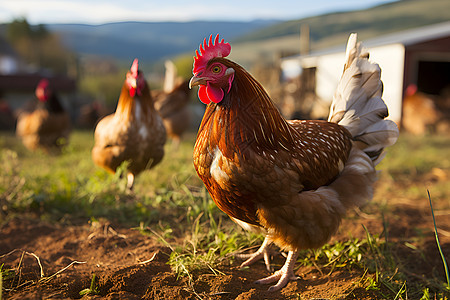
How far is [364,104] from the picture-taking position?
289cm

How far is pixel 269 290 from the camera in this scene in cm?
224

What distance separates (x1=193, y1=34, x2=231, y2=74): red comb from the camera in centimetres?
207

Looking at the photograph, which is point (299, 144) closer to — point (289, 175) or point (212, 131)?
point (289, 175)

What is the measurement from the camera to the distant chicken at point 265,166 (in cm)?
206

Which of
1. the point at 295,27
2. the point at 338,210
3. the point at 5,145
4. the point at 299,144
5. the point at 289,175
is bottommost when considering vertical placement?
the point at 5,145

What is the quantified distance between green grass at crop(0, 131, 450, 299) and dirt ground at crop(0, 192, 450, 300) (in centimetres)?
7

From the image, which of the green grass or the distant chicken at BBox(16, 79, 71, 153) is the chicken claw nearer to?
the green grass

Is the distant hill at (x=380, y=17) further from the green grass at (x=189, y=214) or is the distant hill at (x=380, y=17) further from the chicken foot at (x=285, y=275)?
the chicken foot at (x=285, y=275)

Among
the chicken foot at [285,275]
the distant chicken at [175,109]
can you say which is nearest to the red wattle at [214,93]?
the chicken foot at [285,275]

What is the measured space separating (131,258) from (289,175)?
1.33 m

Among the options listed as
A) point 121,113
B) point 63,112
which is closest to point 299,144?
point 121,113

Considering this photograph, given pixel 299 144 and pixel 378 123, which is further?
pixel 378 123

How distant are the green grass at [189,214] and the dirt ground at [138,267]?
0.07 metres

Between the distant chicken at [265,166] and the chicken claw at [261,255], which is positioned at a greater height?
the distant chicken at [265,166]
